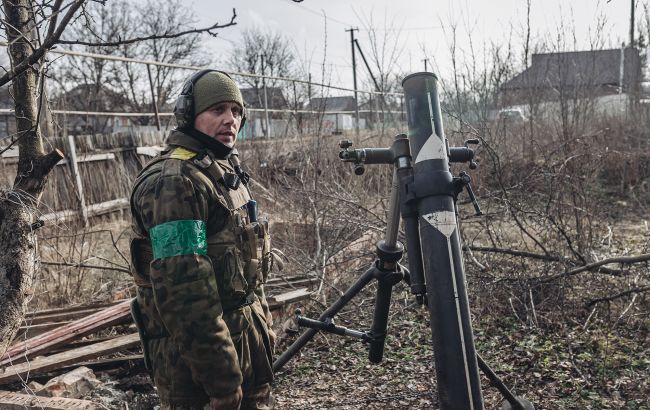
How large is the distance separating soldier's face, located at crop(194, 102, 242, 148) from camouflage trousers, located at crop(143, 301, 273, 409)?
698mm

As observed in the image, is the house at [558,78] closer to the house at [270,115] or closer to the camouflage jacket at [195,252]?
the house at [270,115]

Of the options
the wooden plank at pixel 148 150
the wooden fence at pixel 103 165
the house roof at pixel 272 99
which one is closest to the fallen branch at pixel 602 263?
the house roof at pixel 272 99

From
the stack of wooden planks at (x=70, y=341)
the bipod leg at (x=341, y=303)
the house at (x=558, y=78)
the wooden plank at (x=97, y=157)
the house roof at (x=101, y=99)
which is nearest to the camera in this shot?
the bipod leg at (x=341, y=303)

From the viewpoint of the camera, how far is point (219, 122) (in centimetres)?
207

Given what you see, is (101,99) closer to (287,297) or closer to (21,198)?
(287,297)

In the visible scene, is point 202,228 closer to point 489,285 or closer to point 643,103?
point 489,285

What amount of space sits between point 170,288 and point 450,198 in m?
0.97

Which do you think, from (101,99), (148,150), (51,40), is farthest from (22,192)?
(101,99)

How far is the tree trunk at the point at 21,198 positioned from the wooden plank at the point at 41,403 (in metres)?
0.30

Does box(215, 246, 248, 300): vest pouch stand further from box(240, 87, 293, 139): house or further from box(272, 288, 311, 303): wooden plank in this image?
box(240, 87, 293, 139): house

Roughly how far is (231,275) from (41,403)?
180cm

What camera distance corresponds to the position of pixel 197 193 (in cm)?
187

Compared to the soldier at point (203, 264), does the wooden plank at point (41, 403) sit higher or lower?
lower

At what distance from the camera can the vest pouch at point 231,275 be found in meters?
1.93
